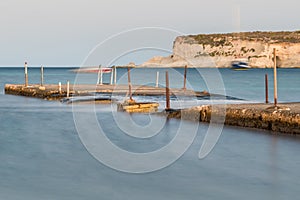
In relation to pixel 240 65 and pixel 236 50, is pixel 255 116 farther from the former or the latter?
pixel 236 50

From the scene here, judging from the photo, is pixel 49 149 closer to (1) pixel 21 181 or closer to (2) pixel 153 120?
(1) pixel 21 181

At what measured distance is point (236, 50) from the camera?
489ft

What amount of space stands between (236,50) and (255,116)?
421ft

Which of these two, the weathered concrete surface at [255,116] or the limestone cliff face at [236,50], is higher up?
the limestone cliff face at [236,50]

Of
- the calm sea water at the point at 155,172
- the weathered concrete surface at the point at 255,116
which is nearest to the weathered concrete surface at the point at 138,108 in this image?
the weathered concrete surface at the point at 255,116

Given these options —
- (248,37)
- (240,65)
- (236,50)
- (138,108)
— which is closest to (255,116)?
(138,108)

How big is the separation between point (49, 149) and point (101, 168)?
12.9 feet

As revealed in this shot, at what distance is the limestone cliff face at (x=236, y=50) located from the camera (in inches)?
5531

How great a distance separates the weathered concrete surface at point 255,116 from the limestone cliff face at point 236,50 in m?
111

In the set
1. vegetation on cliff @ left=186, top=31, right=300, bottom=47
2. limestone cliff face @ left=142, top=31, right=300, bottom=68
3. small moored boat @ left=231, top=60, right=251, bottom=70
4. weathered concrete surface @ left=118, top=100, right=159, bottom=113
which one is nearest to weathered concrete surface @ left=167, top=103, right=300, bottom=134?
weathered concrete surface @ left=118, top=100, right=159, bottom=113

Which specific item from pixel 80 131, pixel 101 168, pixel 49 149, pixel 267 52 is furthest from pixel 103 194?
pixel 267 52

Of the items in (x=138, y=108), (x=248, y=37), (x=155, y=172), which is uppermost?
(x=248, y=37)

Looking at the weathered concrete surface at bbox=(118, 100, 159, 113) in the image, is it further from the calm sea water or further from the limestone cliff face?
the limestone cliff face

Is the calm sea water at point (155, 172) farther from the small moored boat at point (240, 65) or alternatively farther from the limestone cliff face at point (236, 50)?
the limestone cliff face at point (236, 50)
